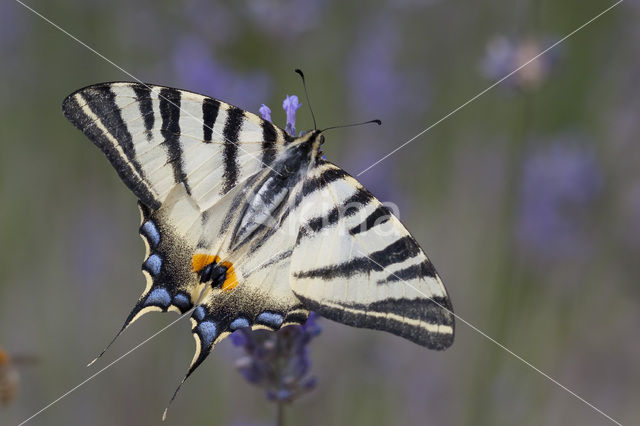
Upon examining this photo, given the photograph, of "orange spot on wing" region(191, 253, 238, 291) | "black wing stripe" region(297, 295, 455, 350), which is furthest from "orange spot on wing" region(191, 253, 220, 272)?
"black wing stripe" region(297, 295, 455, 350)

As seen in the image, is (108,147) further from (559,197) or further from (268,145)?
(559,197)

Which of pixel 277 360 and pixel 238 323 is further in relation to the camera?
pixel 277 360

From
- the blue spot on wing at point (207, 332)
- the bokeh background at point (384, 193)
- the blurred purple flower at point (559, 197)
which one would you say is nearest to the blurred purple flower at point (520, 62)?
the bokeh background at point (384, 193)

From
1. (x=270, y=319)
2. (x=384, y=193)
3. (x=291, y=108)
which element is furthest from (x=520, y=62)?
(x=270, y=319)

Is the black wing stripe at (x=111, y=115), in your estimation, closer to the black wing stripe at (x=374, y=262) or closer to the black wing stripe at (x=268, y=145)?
the black wing stripe at (x=268, y=145)

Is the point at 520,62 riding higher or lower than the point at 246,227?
higher
